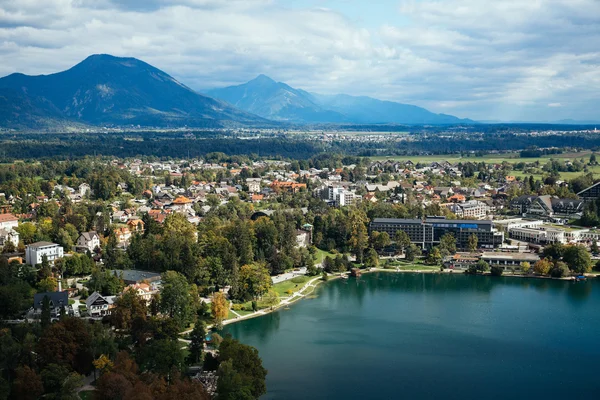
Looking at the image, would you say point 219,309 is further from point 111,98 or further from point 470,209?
point 111,98

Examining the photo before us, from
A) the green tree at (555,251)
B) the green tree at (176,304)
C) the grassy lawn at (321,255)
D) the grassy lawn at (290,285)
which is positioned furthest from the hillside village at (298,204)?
the grassy lawn at (290,285)

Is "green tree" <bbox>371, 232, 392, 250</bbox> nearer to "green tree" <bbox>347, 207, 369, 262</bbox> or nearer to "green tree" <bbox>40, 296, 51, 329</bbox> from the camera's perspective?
"green tree" <bbox>347, 207, 369, 262</bbox>

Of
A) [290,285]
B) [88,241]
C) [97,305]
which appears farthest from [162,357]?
[88,241]

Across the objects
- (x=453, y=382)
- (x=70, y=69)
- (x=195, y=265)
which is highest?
(x=70, y=69)

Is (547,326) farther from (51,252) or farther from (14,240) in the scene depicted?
(14,240)

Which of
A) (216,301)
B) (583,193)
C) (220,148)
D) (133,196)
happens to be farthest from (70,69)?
(216,301)

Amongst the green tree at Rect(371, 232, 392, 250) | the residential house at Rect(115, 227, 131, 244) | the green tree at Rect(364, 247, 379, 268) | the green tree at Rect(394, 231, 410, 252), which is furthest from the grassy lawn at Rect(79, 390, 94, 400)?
the green tree at Rect(394, 231, 410, 252)
